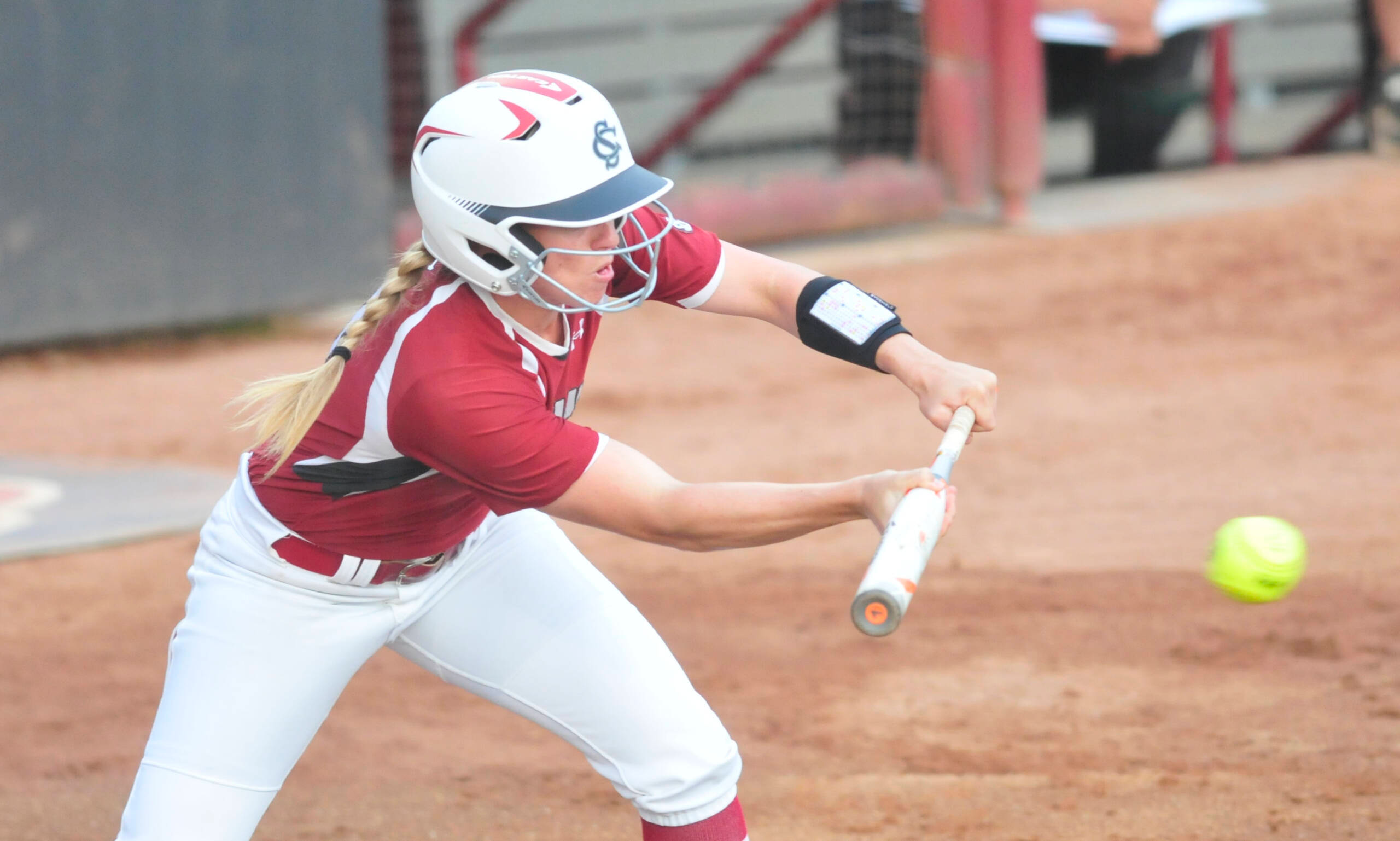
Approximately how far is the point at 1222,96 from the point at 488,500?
40.7 feet

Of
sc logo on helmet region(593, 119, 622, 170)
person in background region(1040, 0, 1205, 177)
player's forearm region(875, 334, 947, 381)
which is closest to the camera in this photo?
sc logo on helmet region(593, 119, 622, 170)

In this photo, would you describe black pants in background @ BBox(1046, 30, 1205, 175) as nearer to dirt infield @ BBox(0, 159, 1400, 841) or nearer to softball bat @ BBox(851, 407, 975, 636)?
dirt infield @ BBox(0, 159, 1400, 841)

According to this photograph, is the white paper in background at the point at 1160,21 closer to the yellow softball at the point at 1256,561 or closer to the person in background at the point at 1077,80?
the person in background at the point at 1077,80

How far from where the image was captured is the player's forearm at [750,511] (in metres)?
2.68

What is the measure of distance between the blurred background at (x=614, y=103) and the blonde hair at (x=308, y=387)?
7136 millimetres

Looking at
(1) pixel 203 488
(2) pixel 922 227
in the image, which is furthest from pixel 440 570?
(2) pixel 922 227

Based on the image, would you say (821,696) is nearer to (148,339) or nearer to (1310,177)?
(148,339)

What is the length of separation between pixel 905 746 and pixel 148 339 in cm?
709

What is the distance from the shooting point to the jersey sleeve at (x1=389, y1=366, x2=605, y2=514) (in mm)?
2676

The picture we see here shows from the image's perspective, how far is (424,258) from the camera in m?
3.03

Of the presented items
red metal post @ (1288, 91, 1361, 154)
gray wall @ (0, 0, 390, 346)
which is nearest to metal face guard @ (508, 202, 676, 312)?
gray wall @ (0, 0, 390, 346)

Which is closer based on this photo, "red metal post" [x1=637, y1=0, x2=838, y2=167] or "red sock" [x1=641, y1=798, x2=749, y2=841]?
"red sock" [x1=641, y1=798, x2=749, y2=841]

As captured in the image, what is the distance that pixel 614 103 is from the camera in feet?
40.4

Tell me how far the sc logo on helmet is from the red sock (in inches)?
50.5
